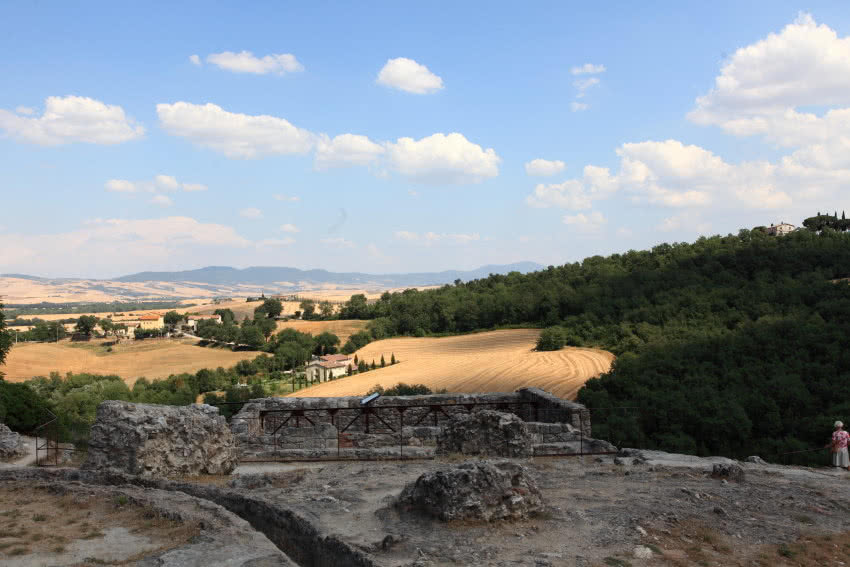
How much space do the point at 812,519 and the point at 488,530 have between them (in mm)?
4384

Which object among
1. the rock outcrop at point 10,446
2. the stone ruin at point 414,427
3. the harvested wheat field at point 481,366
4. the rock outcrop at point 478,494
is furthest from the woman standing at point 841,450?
the harvested wheat field at point 481,366

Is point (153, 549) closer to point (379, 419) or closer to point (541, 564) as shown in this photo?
point (541, 564)

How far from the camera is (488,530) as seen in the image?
8094 mm

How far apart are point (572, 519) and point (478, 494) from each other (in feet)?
4.36

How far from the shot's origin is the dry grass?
303 inches

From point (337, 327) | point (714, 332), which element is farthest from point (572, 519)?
point (337, 327)

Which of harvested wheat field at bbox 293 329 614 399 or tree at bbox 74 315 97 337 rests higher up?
harvested wheat field at bbox 293 329 614 399

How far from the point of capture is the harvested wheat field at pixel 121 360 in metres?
70.9

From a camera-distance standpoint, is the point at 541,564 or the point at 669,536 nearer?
the point at 541,564

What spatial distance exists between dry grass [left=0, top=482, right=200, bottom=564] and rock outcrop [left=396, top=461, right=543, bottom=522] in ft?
9.91

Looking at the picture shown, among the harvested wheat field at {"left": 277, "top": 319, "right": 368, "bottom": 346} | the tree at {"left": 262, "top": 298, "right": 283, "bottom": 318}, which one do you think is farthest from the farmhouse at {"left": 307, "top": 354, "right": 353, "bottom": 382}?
the tree at {"left": 262, "top": 298, "right": 283, "bottom": 318}

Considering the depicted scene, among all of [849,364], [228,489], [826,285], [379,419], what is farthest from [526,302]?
[228,489]

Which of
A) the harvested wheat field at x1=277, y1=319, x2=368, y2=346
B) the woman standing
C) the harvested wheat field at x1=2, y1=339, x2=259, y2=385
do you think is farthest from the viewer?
the harvested wheat field at x1=277, y1=319, x2=368, y2=346

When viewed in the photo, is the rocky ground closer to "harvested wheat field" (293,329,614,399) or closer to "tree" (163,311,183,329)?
"harvested wheat field" (293,329,614,399)
